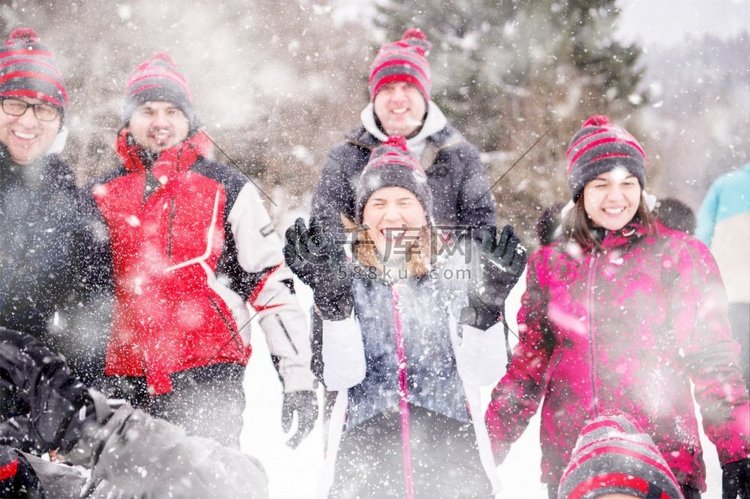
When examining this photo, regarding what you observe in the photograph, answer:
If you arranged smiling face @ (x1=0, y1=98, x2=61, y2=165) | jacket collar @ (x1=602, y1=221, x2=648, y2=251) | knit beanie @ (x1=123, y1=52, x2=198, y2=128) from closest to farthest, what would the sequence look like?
jacket collar @ (x1=602, y1=221, x2=648, y2=251)
smiling face @ (x1=0, y1=98, x2=61, y2=165)
knit beanie @ (x1=123, y1=52, x2=198, y2=128)

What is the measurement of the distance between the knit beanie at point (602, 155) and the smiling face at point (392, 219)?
0.56 m

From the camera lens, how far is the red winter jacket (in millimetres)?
2275

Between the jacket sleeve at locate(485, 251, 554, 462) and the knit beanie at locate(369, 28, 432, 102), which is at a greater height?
the knit beanie at locate(369, 28, 432, 102)

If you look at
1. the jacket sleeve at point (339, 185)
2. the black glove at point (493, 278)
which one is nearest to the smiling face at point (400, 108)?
the jacket sleeve at point (339, 185)

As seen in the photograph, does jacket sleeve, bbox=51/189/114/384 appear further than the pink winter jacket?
Yes

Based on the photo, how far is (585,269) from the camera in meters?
2.07

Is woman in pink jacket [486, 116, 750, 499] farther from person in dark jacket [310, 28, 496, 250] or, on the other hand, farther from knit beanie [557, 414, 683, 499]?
person in dark jacket [310, 28, 496, 250]

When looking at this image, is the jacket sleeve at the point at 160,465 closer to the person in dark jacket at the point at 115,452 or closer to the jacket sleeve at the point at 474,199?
the person in dark jacket at the point at 115,452

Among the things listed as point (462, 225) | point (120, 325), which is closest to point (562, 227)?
point (462, 225)

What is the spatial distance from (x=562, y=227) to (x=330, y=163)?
0.92 metres

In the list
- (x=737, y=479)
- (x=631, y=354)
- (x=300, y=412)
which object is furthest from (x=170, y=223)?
(x=737, y=479)

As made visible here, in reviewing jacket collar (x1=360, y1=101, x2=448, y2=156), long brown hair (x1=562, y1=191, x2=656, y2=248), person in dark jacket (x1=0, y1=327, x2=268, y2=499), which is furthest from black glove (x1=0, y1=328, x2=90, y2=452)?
long brown hair (x1=562, y1=191, x2=656, y2=248)

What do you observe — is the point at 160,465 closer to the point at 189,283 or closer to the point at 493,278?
the point at 189,283

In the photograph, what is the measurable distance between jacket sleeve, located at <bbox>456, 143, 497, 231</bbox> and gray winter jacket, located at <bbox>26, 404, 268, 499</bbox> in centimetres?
128
